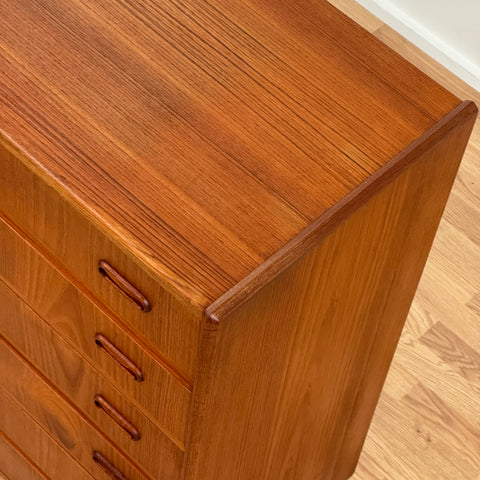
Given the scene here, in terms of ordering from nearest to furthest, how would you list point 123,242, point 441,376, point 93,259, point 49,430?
1. point 123,242
2. point 93,259
3. point 49,430
4. point 441,376

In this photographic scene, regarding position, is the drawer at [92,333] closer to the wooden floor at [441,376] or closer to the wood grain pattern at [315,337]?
the wood grain pattern at [315,337]

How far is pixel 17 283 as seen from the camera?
5.15 ft

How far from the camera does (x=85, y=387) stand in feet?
5.25

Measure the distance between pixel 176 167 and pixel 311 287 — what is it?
8.5 inches

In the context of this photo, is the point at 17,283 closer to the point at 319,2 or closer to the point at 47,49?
the point at 47,49

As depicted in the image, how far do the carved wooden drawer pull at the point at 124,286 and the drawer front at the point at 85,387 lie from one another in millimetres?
227

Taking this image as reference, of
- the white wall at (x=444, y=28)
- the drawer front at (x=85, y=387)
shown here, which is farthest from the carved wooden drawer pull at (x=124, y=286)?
the white wall at (x=444, y=28)

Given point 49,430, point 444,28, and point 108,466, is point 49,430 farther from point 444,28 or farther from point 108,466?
point 444,28

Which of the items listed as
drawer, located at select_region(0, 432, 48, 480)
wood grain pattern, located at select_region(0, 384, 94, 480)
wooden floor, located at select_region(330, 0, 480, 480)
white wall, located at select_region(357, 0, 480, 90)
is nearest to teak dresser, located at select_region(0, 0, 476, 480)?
wood grain pattern, located at select_region(0, 384, 94, 480)

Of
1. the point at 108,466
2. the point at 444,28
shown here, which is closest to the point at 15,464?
the point at 108,466

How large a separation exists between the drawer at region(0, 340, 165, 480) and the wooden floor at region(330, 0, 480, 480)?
598mm

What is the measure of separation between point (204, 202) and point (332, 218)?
5.5 inches

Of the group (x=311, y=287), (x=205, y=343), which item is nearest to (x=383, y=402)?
(x=311, y=287)

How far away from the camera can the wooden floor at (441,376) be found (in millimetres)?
2219
